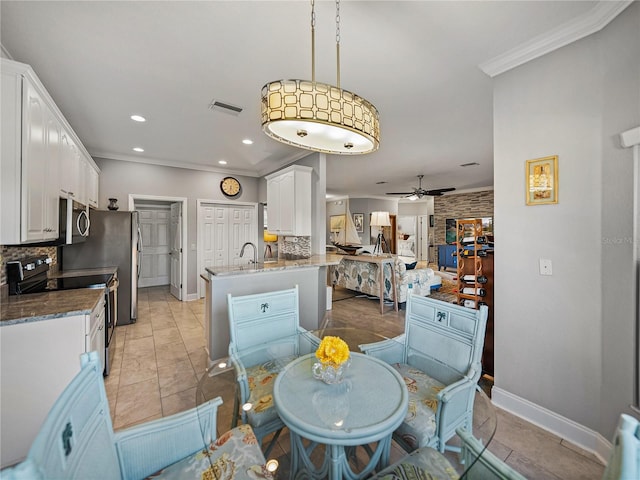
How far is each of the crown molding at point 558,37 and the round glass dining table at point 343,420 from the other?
7.30 ft

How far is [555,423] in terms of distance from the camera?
183cm

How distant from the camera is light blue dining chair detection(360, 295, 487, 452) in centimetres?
125

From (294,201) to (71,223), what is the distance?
8.61 feet

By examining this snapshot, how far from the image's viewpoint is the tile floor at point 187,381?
158 cm

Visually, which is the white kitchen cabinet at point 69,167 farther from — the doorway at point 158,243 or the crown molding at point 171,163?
the doorway at point 158,243

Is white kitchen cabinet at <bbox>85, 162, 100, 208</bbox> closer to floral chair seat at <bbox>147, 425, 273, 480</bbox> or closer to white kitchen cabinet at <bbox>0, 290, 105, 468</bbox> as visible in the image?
white kitchen cabinet at <bbox>0, 290, 105, 468</bbox>

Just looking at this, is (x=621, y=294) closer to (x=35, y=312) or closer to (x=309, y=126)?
(x=309, y=126)

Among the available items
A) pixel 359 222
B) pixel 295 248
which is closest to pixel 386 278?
pixel 295 248

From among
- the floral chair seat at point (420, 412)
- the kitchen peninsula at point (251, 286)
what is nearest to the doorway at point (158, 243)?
the kitchen peninsula at point (251, 286)

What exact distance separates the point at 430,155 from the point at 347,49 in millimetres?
3315

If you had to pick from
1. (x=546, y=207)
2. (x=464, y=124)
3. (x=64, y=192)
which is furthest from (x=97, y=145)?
(x=546, y=207)

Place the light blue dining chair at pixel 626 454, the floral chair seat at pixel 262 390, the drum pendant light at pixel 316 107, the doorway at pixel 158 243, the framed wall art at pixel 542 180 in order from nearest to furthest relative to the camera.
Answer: the light blue dining chair at pixel 626 454
the drum pendant light at pixel 316 107
the floral chair seat at pixel 262 390
the framed wall art at pixel 542 180
the doorway at pixel 158 243

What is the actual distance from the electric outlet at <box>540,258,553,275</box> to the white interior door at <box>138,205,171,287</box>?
676 cm

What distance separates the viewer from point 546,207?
1.88 m
